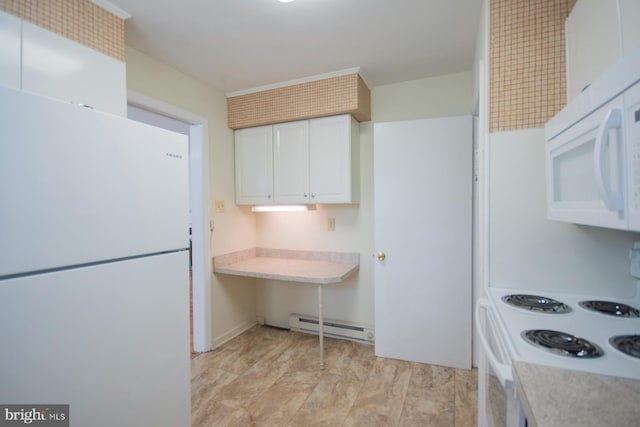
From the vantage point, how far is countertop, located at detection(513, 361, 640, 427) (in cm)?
55

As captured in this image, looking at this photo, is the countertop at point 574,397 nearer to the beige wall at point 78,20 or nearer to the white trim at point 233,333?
the beige wall at point 78,20

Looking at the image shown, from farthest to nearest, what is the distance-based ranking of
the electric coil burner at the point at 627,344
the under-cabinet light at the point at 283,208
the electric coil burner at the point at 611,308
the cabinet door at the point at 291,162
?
the under-cabinet light at the point at 283,208, the cabinet door at the point at 291,162, the electric coil burner at the point at 611,308, the electric coil burner at the point at 627,344

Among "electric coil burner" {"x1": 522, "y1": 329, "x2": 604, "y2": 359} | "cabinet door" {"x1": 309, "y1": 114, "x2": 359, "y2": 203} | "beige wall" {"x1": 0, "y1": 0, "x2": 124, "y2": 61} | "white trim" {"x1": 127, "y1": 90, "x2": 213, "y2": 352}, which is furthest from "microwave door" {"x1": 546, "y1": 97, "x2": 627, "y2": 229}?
"white trim" {"x1": 127, "y1": 90, "x2": 213, "y2": 352}

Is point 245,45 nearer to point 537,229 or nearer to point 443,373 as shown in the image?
point 537,229

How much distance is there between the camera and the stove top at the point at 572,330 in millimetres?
754

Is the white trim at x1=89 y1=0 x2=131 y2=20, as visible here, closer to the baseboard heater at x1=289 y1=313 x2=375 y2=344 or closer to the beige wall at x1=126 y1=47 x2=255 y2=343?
the beige wall at x1=126 y1=47 x2=255 y2=343

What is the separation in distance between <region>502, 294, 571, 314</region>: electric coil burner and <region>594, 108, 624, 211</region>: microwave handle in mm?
537

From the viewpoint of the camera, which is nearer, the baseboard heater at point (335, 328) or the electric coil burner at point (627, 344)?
the electric coil burner at point (627, 344)

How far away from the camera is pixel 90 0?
1.51 meters

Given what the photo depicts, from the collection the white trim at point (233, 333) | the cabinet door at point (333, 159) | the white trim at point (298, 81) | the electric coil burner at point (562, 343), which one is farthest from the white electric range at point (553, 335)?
the white trim at point (233, 333)

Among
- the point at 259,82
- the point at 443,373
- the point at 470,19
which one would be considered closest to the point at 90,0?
the point at 259,82

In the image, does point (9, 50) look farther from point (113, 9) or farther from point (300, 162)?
point (300, 162)

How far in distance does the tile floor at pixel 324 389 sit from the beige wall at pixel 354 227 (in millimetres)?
434

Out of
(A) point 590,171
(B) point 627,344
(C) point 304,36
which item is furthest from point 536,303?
(C) point 304,36
